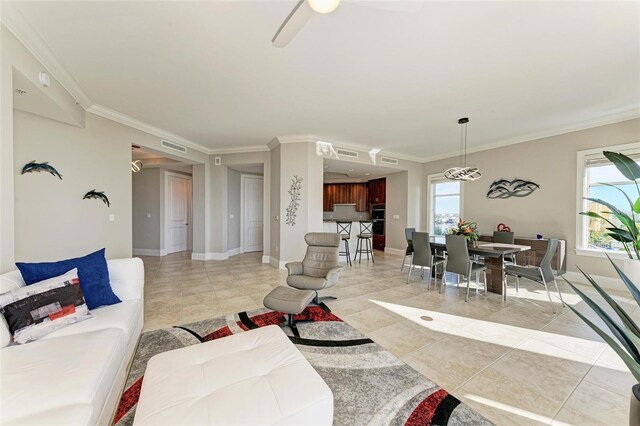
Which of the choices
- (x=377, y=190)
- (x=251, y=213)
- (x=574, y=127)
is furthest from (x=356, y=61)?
(x=377, y=190)

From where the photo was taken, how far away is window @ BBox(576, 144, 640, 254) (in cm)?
414

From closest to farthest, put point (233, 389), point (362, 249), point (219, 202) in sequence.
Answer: point (233, 389) → point (219, 202) → point (362, 249)

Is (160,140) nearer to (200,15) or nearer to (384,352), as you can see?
(200,15)

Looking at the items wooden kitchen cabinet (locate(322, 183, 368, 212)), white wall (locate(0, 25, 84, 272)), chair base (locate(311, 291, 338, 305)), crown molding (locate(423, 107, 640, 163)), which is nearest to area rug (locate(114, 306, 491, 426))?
chair base (locate(311, 291, 338, 305))

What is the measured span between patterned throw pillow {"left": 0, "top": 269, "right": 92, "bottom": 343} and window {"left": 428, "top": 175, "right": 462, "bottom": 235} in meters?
7.40

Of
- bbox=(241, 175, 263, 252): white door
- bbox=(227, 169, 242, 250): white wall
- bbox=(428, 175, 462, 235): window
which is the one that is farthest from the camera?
bbox=(241, 175, 263, 252): white door

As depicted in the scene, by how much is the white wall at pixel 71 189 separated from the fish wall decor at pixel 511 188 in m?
7.70

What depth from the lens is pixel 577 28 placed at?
2.25 meters

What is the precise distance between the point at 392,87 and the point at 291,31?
195cm

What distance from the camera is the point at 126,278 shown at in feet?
8.03

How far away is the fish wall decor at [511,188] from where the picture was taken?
17.4 ft

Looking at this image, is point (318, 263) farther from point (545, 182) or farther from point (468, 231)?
point (545, 182)

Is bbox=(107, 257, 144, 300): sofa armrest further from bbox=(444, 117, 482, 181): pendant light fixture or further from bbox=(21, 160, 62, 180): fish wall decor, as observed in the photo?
bbox=(444, 117, 482, 181): pendant light fixture

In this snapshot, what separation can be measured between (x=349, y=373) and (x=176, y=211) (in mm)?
7399
